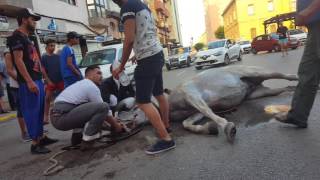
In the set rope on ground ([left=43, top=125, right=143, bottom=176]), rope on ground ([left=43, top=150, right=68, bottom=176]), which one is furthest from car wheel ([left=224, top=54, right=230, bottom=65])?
rope on ground ([left=43, top=150, right=68, bottom=176])

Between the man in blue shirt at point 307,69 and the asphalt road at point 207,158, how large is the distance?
0.55ft

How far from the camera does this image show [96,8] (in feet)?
101

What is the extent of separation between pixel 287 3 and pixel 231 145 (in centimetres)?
6299

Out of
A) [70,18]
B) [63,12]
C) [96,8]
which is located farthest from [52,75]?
[96,8]

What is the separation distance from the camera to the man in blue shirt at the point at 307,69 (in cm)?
394

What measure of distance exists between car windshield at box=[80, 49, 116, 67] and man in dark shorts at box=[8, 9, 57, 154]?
23.1 ft

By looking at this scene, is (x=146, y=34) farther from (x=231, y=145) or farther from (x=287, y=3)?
(x=287, y=3)

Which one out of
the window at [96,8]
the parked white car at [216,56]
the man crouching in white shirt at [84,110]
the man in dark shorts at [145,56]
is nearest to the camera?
the man in dark shorts at [145,56]

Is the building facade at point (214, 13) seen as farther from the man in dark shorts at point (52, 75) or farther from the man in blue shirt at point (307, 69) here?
the man in blue shirt at point (307, 69)

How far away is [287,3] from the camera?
62312 millimetres

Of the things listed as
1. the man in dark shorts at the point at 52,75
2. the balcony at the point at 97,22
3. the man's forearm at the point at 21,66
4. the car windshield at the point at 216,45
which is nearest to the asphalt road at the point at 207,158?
the man's forearm at the point at 21,66

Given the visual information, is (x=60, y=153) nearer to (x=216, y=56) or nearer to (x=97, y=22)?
(x=216, y=56)

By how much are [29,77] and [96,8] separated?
2676 cm

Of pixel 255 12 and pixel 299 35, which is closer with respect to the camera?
pixel 299 35
